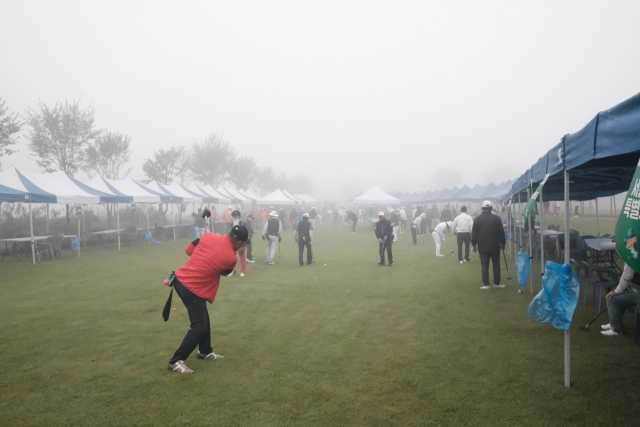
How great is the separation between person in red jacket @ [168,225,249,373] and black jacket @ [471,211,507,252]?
5750 mm

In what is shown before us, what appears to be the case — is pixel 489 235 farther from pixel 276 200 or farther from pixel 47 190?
pixel 276 200

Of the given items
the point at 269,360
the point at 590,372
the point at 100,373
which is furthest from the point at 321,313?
the point at 590,372

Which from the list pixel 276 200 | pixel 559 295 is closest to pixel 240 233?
pixel 559 295

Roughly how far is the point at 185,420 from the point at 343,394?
4.88 feet

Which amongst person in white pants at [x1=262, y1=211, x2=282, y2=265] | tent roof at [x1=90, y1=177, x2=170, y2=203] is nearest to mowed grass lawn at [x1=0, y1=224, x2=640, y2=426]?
person in white pants at [x1=262, y1=211, x2=282, y2=265]

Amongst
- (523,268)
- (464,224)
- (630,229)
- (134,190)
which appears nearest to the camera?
(630,229)

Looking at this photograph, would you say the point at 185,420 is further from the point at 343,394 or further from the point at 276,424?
the point at 343,394

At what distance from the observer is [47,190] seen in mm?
15367

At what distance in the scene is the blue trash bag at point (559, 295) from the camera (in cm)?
390

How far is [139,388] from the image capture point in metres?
4.14

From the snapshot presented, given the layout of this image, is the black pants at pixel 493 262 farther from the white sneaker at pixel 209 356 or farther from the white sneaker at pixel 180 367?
the white sneaker at pixel 180 367

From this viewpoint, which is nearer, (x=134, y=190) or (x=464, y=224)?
(x=464, y=224)

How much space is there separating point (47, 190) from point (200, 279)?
567 inches

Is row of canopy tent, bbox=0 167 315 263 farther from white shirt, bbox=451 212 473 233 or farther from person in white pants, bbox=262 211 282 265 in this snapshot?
white shirt, bbox=451 212 473 233
